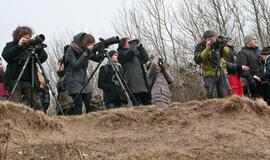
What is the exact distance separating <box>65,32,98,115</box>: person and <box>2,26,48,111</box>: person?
640 mm

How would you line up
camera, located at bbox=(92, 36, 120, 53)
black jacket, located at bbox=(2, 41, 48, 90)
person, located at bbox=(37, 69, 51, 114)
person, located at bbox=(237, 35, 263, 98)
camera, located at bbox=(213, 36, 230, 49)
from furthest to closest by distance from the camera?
person, located at bbox=(237, 35, 263, 98), camera, located at bbox=(213, 36, 230, 49), camera, located at bbox=(92, 36, 120, 53), person, located at bbox=(37, 69, 51, 114), black jacket, located at bbox=(2, 41, 48, 90)

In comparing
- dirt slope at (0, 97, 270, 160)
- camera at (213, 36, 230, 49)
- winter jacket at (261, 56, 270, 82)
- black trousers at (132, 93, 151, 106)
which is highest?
camera at (213, 36, 230, 49)

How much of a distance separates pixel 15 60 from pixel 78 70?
3.54 ft

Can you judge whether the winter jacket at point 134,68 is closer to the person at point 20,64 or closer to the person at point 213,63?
the person at point 213,63

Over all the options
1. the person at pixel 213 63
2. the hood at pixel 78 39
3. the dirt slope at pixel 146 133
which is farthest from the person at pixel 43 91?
the person at pixel 213 63

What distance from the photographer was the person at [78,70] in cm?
720

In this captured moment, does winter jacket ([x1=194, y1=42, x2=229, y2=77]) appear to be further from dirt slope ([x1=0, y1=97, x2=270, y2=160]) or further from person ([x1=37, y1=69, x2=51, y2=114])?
person ([x1=37, y1=69, x2=51, y2=114])

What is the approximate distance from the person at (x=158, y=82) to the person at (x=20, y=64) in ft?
6.47

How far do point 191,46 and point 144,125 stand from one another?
64.8 feet

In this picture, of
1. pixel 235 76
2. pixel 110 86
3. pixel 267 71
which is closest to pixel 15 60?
pixel 110 86

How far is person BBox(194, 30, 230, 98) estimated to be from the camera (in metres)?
7.19

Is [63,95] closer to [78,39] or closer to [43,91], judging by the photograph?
[43,91]

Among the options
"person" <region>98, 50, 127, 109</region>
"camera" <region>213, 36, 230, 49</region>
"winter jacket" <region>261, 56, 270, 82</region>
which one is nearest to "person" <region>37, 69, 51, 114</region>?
"person" <region>98, 50, 127, 109</region>

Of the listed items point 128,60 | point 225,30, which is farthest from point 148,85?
Result: point 225,30
